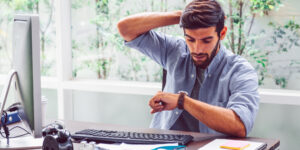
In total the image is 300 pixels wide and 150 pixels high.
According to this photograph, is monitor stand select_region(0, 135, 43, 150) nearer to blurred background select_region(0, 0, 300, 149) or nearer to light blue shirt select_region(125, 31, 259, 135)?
light blue shirt select_region(125, 31, 259, 135)

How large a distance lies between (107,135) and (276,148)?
2.40 feet

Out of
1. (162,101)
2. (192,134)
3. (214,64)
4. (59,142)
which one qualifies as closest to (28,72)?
(59,142)

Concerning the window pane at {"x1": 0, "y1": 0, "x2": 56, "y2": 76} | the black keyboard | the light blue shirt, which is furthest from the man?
the window pane at {"x1": 0, "y1": 0, "x2": 56, "y2": 76}

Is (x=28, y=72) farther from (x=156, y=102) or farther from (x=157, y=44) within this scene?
(x=157, y=44)

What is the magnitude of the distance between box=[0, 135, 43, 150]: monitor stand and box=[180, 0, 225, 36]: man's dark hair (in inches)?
35.4

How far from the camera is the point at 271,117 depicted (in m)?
2.96

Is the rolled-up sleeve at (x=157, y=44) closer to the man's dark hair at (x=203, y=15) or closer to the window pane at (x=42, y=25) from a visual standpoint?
the man's dark hair at (x=203, y=15)

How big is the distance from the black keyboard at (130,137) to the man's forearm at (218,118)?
0.17 meters

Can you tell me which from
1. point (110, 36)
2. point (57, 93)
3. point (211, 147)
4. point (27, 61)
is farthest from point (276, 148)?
point (57, 93)

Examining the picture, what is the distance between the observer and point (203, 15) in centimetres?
208

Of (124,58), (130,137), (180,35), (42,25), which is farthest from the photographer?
(42,25)

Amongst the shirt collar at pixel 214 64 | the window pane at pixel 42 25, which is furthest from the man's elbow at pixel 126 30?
the window pane at pixel 42 25

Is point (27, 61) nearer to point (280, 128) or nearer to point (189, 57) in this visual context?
point (189, 57)

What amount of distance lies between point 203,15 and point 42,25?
2.10 metres
